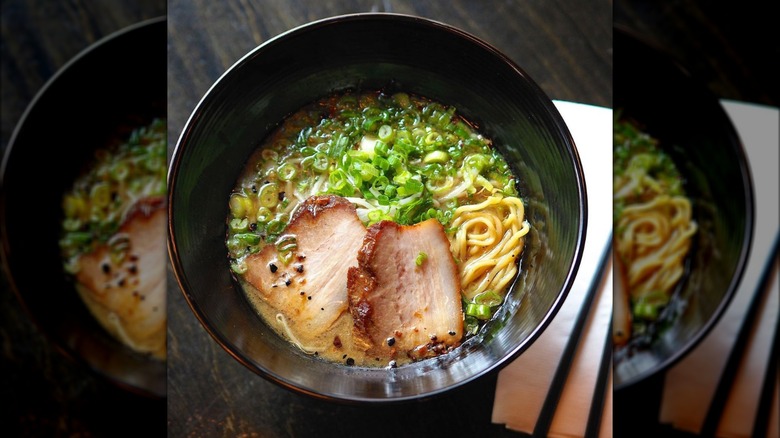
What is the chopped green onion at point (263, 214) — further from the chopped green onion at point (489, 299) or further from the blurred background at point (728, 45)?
the blurred background at point (728, 45)

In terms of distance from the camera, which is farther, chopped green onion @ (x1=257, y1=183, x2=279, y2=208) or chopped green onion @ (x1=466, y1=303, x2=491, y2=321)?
chopped green onion @ (x1=257, y1=183, x2=279, y2=208)

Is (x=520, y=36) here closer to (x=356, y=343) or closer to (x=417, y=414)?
(x=356, y=343)

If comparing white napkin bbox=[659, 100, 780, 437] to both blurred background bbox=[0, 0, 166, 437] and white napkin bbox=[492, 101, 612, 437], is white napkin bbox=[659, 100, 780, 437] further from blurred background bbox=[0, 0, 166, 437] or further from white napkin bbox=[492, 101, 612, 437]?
blurred background bbox=[0, 0, 166, 437]

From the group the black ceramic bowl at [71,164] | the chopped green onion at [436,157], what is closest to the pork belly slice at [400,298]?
the chopped green onion at [436,157]

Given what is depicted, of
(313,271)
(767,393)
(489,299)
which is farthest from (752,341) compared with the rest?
(313,271)

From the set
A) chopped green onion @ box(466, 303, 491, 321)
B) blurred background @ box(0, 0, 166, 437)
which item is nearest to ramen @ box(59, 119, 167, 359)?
blurred background @ box(0, 0, 166, 437)

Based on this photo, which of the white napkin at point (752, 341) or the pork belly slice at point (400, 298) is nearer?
the pork belly slice at point (400, 298)
